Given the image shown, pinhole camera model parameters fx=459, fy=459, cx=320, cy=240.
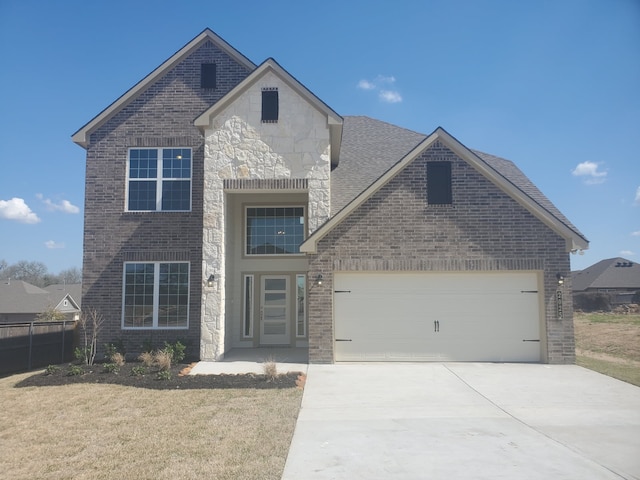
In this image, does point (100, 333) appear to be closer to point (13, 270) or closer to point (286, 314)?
point (286, 314)

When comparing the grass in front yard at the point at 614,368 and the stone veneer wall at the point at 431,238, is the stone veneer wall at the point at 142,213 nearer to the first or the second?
the stone veneer wall at the point at 431,238

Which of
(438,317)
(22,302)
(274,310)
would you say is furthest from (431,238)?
(22,302)

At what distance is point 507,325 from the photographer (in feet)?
40.2

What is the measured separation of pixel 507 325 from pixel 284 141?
7.97 m

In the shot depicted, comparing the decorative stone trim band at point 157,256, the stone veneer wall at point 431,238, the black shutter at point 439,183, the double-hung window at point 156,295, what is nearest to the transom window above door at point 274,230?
the decorative stone trim band at point 157,256

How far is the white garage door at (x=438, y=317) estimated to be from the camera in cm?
1223

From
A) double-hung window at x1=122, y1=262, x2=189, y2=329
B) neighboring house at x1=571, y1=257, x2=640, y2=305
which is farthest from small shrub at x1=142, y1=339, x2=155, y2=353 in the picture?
neighboring house at x1=571, y1=257, x2=640, y2=305

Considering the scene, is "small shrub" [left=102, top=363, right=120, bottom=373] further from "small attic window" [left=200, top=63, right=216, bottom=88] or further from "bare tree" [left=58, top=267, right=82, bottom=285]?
"bare tree" [left=58, top=267, right=82, bottom=285]

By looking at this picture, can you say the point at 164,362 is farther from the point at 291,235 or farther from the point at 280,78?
the point at 280,78

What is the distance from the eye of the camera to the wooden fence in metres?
12.1

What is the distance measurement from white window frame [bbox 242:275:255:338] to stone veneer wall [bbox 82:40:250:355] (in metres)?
1.88

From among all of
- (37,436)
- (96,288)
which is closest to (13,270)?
(96,288)

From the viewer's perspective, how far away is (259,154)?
43.3ft

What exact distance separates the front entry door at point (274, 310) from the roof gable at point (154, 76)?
Answer: 7102 mm
